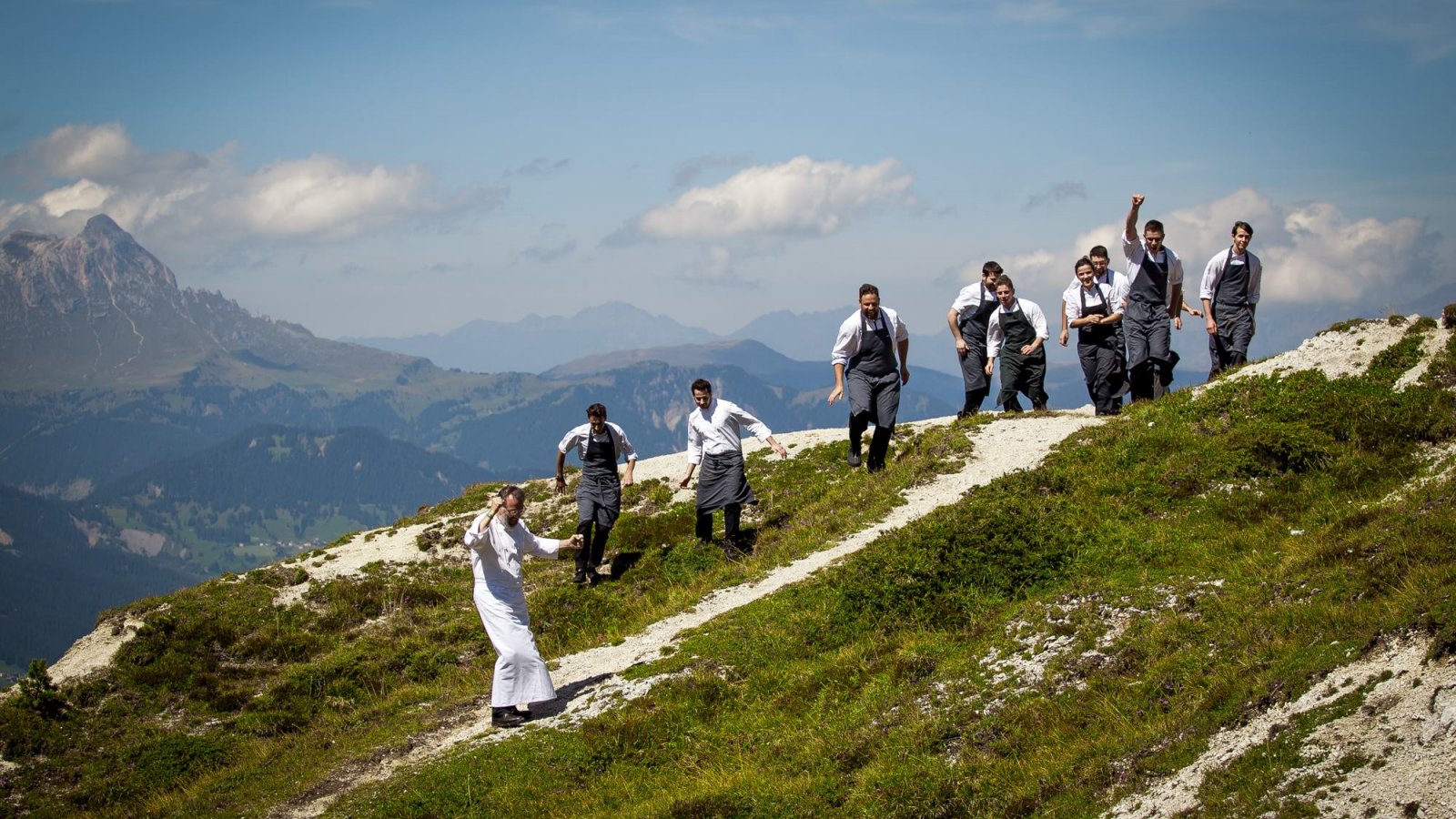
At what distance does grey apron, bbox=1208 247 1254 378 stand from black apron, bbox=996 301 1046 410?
12.2ft

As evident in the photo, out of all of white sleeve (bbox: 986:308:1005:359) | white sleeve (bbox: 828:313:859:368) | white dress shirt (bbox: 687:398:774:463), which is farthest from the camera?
white sleeve (bbox: 986:308:1005:359)

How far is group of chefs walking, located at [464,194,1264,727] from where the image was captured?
21.5 meters

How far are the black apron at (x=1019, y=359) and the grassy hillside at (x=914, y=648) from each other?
2.85 m

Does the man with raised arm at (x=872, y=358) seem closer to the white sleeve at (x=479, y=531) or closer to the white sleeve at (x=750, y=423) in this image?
the white sleeve at (x=750, y=423)

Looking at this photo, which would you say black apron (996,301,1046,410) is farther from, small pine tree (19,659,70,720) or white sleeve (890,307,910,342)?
small pine tree (19,659,70,720)

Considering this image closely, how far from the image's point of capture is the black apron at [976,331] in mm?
26438

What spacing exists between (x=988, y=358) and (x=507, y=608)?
14.3 m

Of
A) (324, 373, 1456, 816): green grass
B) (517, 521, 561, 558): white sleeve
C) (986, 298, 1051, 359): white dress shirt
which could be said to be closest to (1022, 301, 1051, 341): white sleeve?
(986, 298, 1051, 359): white dress shirt

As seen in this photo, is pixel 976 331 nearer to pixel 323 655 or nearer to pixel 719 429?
pixel 719 429

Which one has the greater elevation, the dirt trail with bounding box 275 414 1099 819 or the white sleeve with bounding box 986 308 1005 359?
the white sleeve with bounding box 986 308 1005 359

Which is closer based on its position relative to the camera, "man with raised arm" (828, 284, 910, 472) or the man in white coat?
the man in white coat

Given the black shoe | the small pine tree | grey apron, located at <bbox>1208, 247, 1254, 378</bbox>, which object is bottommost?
the black shoe

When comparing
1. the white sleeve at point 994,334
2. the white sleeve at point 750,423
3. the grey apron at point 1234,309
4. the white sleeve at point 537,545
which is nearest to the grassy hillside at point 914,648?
the white sleeve at point 750,423

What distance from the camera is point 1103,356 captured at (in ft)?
80.4
